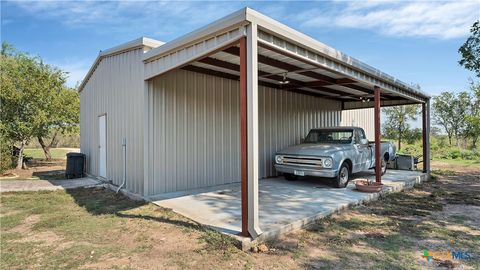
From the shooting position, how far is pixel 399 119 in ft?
70.8

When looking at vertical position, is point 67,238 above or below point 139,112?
below

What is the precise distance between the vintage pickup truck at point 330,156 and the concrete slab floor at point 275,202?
0.45 meters

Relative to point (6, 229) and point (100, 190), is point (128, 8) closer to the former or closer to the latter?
point (100, 190)

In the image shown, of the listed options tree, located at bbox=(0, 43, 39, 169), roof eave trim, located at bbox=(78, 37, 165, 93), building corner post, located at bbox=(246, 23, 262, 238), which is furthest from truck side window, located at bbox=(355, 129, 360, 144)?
tree, located at bbox=(0, 43, 39, 169)

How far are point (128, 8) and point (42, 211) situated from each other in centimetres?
533

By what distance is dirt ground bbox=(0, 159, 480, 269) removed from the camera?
360cm

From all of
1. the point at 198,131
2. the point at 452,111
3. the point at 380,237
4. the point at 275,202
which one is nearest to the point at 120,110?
the point at 198,131

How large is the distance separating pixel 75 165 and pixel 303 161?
8.14m

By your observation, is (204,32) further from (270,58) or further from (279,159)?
(279,159)

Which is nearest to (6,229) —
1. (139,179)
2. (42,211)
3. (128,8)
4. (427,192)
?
(42,211)

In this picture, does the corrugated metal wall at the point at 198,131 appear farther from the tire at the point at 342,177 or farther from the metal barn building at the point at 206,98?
the tire at the point at 342,177

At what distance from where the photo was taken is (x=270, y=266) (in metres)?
Answer: 3.51

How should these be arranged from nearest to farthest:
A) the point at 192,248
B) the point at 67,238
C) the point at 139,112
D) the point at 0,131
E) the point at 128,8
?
1. the point at 192,248
2. the point at 67,238
3. the point at 139,112
4. the point at 128,8
5. the point at 0,131

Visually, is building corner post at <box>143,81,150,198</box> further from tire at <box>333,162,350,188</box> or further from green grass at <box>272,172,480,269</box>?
tire at <box>333,162,350,188</box>
